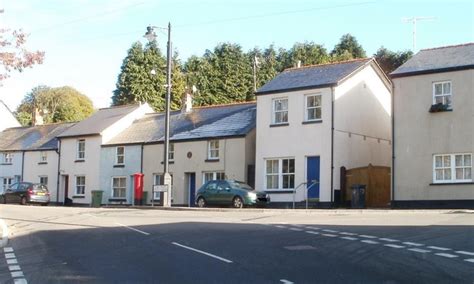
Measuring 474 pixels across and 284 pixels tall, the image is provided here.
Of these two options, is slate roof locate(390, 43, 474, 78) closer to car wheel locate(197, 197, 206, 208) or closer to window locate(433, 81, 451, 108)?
window locate(433, 81, 451, 108)

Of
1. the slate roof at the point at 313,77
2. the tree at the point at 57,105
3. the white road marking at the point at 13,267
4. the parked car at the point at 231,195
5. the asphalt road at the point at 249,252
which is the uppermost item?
the tree at the point at 57,105

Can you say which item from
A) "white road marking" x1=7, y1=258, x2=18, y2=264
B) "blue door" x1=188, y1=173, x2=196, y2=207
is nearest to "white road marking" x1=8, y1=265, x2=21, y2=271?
"white road marking" x1=7, y1=258, x2=18, y2=264

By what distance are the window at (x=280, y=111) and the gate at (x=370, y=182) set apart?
14.6 feet

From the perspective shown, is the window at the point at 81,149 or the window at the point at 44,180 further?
the window at the point at 44,180

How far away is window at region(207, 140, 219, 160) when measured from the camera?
37.9 m

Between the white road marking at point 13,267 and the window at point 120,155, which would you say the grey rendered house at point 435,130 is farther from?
the white road marking at point 13,267

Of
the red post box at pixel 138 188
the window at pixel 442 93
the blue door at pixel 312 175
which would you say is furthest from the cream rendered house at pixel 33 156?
the window at pixel 442 93

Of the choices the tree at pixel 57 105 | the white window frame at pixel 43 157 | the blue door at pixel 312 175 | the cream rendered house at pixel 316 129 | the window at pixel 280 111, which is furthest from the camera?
the tree at pixel 57 105

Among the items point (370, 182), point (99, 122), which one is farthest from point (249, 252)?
point (99, 122)

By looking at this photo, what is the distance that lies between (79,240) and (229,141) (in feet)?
67.1

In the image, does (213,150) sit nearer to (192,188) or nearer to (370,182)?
(192,188)

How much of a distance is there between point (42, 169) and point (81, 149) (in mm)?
5158

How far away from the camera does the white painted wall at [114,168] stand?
4312 centimetres

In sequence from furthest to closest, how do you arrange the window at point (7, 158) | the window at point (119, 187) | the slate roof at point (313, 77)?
the window at point (7, 158)
the window at point (119, 187)
the slate roof at point (313, 77)
